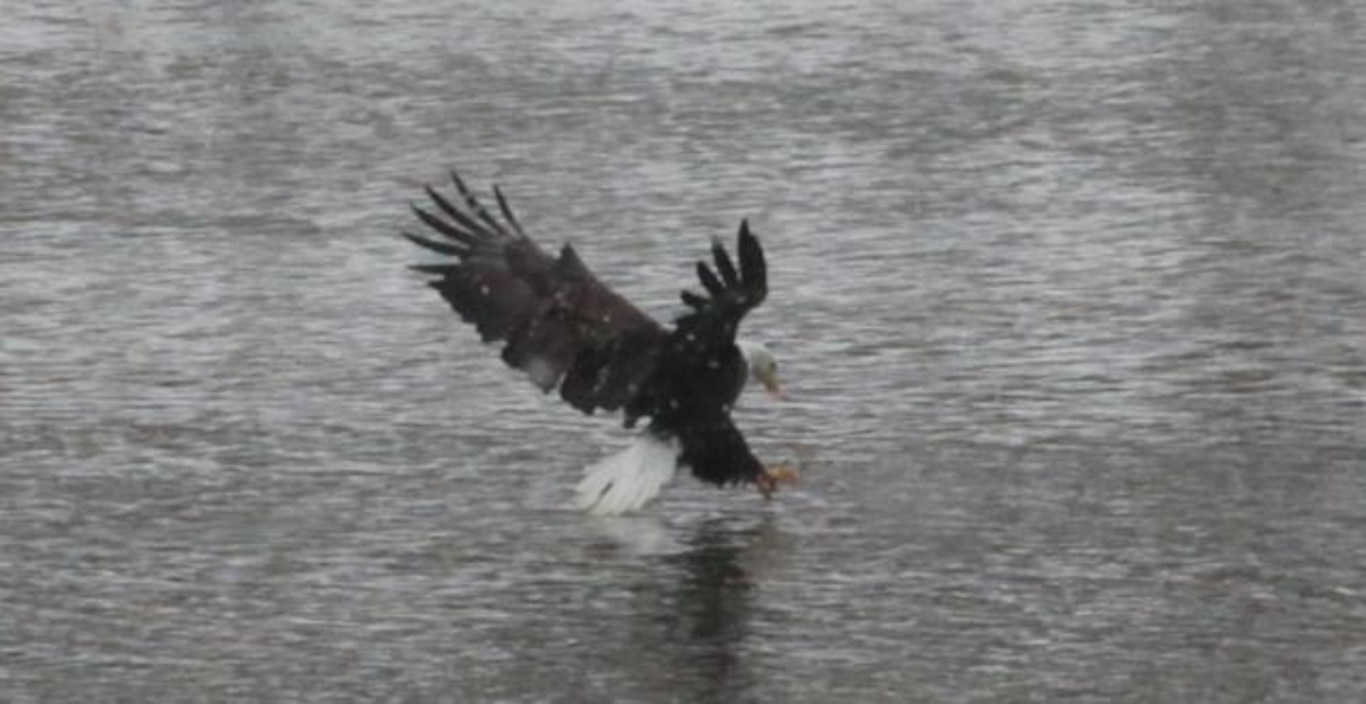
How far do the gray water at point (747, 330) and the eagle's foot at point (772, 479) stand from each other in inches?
2.1

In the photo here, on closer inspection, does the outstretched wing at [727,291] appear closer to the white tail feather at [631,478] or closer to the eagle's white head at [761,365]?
the white tail feather at [631,478]

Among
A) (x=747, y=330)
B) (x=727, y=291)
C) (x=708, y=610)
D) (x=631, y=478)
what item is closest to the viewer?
(x=708, y=610)

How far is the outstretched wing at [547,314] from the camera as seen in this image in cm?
744

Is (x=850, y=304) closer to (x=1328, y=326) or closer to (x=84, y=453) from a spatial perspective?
(x=1328, y=326)

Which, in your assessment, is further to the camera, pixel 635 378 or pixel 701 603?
pixel 635 378

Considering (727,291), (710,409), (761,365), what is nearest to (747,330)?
(761,365)

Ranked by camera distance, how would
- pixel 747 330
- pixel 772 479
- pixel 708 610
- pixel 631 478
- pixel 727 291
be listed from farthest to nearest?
pixel 747 330
pixel 772 479
pixel 631 478
pixel 727 291
pixel 708 610

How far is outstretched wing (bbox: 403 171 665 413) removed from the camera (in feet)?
24.4

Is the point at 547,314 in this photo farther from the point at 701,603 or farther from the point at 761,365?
the point at 701,603

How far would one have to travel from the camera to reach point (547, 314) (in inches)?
299

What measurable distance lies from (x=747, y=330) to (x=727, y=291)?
2.17 m

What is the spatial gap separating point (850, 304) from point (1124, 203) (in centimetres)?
146

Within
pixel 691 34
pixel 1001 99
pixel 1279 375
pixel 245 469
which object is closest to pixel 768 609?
pixel 245 469

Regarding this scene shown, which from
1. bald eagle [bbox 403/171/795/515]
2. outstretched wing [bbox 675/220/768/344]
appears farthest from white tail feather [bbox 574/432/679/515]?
outstretched wing [bbox 675/220/768/344]
